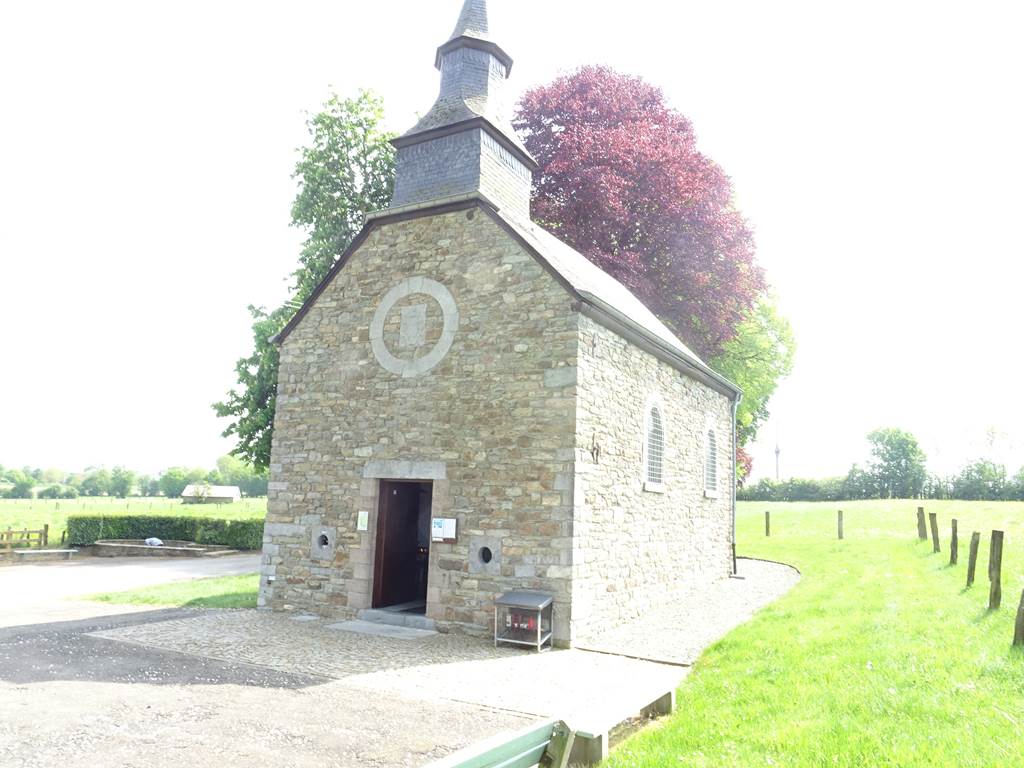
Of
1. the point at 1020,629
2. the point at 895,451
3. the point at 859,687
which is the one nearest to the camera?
the point at 859,687

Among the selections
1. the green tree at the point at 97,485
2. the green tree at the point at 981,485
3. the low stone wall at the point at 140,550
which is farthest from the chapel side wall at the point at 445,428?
the green tree at the point at 97,485

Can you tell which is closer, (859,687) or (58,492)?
(859,687)

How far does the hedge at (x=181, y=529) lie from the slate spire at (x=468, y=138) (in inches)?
776

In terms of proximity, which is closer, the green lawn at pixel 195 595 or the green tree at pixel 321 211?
the green lawn at pixel 195 595

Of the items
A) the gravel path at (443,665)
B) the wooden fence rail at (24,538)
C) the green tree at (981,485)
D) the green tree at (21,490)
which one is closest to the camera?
the gravel path at (443,665)

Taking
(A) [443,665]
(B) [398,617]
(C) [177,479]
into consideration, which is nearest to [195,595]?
(B) [398,617]

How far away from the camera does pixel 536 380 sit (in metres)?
10.5

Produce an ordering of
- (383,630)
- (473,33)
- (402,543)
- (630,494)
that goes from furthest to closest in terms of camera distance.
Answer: (473,33)
(402,543)
(630,494)
(383,630)

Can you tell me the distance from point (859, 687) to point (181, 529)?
2798 cm

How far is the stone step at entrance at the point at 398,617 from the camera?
1072 centimetres

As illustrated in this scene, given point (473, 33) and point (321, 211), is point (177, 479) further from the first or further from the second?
point (473, 33)

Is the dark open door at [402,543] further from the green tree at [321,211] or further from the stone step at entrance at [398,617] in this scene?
the green tree at [321,211]

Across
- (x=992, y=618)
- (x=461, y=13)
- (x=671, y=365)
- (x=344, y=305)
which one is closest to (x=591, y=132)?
(x=461, y=13)

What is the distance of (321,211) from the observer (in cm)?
2180
